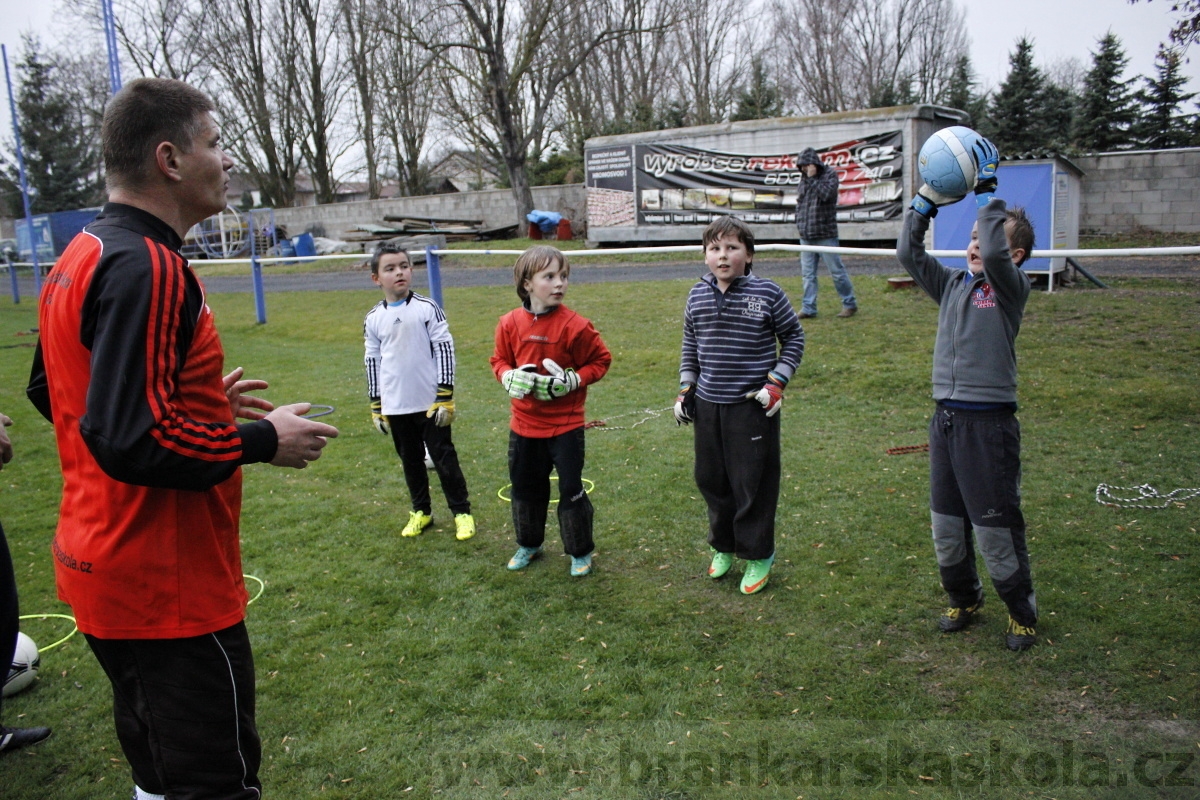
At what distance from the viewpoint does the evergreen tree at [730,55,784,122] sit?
33219mm

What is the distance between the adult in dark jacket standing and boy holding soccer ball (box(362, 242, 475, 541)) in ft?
20.7

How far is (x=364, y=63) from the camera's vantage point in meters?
41.9

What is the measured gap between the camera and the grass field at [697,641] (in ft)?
10.3

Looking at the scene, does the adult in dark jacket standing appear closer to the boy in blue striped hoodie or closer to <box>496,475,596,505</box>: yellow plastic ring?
<box>496,475,596,505</box>: yellow plastic ring

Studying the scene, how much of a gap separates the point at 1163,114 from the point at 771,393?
31.7 metres

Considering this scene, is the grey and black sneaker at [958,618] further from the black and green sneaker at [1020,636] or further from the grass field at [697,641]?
the black and green sneaker at [1020,636]

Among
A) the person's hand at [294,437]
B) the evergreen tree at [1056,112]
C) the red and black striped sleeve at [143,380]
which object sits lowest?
the person's hand at [294,437]

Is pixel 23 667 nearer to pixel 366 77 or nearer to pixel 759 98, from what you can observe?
pixel 759 98

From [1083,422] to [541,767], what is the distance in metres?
5.73

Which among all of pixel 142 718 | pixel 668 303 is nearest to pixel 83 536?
pixel 142 718

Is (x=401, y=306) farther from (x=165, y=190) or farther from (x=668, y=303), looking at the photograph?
(x=668, y=303)

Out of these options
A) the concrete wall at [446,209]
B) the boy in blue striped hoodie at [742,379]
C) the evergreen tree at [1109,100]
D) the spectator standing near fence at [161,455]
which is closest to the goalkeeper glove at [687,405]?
the boy in blue striped hoodie at [742,379]

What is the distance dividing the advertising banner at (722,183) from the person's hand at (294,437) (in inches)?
626

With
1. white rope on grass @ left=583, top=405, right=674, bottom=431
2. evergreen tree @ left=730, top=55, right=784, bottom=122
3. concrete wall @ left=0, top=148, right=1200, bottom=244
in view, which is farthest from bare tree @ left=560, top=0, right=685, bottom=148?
white rope on grass @ left=583, top=405, right=674, bottom=431
